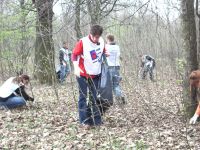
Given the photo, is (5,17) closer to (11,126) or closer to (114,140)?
(11,126)

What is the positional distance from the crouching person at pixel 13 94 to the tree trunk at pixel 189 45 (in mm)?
3304

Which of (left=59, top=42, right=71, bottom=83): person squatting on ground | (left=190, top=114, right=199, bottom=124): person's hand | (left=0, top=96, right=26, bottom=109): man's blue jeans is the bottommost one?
(left=190, top=114, right=199, bottom=124): person's hand

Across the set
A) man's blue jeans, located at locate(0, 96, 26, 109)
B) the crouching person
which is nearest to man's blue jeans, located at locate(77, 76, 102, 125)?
the crouching person

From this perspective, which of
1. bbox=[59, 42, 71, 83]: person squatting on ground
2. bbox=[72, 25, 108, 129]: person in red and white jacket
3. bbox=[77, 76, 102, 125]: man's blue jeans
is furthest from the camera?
bbox=[59, 42, 71, 83]: person squatting on ground

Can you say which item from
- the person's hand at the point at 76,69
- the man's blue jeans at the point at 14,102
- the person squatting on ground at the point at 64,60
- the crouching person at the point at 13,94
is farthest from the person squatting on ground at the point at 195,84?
the person squatting on ground at the point at 64,60

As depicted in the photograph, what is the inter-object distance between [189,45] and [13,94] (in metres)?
3.82

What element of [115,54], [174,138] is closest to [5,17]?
[115,54]

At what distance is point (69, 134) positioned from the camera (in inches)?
234

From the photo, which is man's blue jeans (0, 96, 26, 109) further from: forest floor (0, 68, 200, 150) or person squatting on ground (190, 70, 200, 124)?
person squatting on ground (190, 70, 200, 124)

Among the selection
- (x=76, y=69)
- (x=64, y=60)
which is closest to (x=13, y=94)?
(x=76, y=69)

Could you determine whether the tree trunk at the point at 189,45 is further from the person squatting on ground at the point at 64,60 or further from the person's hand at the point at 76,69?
the person squatting on ground at the point at 64,60

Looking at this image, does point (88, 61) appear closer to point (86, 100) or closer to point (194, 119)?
point (86, 100)

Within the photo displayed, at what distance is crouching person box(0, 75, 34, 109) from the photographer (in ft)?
25.7

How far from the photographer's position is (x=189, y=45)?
6.00 meters
